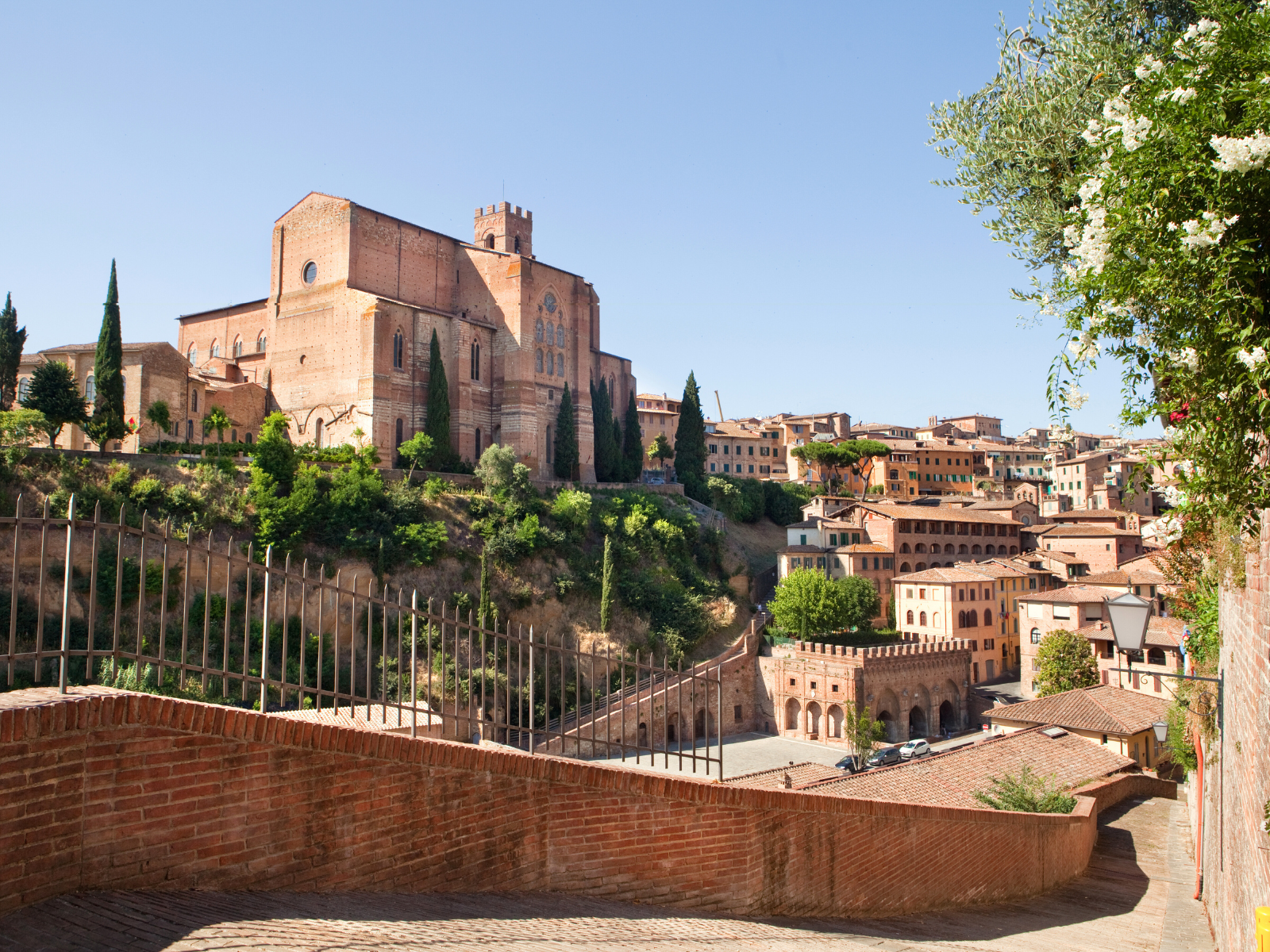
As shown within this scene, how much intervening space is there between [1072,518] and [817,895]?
5180cm

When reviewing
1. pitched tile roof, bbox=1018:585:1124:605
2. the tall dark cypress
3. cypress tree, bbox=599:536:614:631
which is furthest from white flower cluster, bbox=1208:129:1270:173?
the tall dark cypress

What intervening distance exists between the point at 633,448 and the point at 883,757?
25372mm

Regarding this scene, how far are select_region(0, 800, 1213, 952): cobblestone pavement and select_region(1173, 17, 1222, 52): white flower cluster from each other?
6083 mm

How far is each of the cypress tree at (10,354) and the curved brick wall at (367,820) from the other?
122ft

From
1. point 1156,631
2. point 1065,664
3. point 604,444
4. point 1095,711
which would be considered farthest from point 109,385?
point 1156,631

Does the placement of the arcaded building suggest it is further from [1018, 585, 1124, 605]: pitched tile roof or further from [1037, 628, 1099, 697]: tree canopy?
[1037, 628, 1099, 697]: tree canopy

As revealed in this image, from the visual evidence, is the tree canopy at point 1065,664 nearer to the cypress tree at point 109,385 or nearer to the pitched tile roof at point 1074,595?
the pitched tile roof at point 1074,595

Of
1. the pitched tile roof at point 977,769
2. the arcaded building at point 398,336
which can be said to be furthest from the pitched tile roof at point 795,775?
the arcaded building at point 398,336

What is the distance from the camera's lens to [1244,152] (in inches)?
155

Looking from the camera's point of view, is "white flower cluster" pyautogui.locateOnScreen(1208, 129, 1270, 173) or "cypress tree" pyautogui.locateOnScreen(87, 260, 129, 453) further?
"cypress tree" pyautogui.locateOnScreen(87, 260, 129, 453)

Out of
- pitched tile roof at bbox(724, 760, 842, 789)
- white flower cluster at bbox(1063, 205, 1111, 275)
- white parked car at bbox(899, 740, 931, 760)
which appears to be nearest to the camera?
white flower cluster at bbox(1063, 205, 1111, 275)

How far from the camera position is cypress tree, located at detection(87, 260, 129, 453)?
3212 cm

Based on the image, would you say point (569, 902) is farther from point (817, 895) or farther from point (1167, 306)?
point (1167, 306)

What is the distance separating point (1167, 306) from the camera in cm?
466
